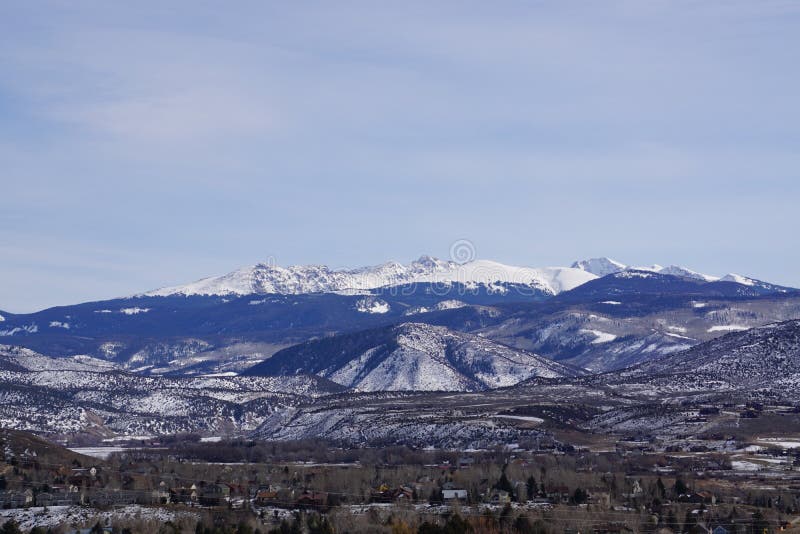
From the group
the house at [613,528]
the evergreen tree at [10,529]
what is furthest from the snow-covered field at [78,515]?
the house at [613,528]

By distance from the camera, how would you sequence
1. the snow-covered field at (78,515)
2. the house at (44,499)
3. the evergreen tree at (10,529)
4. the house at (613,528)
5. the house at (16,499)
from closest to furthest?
the evergreen tree at (10,529) < the house at (613,528) < the snow-covered field at (78,515) < the house at (16,499) < the house at (44,499)

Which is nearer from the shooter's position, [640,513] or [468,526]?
[468,526]

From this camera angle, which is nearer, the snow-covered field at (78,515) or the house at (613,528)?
the house at (613,528)

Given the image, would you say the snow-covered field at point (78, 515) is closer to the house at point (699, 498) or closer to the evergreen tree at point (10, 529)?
the evergreen tree at point (10, 529)

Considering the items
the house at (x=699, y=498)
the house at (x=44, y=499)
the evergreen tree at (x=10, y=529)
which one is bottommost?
the house at (x=699, y=498)

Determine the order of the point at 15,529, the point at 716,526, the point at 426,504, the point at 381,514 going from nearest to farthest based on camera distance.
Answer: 1. the point at 15,529
2. the point at 716,526
3. the point at 381,514
4. the point at 426,504

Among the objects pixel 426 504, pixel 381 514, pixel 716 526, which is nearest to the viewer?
pixel 716 526

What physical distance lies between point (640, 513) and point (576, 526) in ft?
58.9

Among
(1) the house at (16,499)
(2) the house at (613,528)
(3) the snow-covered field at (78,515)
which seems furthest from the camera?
(1) the house at (16,499)

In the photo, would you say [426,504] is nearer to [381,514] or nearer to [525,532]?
[381,514]

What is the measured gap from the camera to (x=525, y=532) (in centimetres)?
16038

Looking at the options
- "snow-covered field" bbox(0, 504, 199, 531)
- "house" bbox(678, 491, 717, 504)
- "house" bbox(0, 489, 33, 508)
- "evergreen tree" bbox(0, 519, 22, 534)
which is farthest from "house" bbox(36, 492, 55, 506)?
"house" bbox(678, 491, 717, 504)

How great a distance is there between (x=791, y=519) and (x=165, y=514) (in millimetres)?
78552

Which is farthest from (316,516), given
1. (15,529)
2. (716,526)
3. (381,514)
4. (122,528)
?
(716,526)
